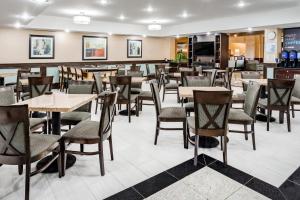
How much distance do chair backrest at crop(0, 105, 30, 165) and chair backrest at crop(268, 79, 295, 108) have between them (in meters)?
4.02

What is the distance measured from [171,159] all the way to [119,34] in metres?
9.24

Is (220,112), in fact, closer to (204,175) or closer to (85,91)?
(204,175)

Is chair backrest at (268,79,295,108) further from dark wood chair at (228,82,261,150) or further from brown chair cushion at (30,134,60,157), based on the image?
brown chair cushion at (30,134,60,157)

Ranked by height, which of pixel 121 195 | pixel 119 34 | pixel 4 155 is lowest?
pixel 121 195

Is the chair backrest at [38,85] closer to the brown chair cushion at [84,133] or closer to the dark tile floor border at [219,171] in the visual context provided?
the brown chair cushion at [84,133]

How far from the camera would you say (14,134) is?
2195mm

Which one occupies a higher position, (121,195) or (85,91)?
(85,91)

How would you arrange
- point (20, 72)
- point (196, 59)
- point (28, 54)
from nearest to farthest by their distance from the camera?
point (20, 72) → point (28, 54) → point (196, 59)

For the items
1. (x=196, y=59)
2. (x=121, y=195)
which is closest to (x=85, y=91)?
(x=121, y=195)

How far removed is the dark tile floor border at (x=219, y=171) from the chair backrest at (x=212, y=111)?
1.48 ft

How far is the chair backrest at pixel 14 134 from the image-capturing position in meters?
2.13

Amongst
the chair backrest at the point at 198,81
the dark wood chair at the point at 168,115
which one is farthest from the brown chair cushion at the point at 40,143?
the chair backrest at the point at 198,81

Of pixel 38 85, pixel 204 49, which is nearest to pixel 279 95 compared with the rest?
pixel 38 85

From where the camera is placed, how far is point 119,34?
456 inches
